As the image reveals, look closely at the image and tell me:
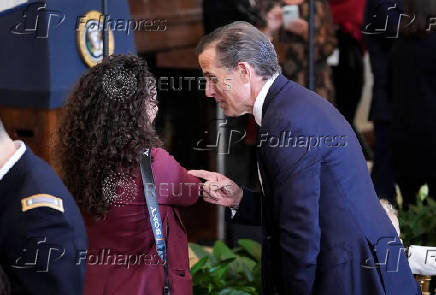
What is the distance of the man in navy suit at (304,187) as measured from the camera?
242 centimetres

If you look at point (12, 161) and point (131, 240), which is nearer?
point (12, 161)

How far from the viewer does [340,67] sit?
6008 mm

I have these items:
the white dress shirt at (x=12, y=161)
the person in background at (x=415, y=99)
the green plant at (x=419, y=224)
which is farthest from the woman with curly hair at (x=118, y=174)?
the person in background at (x=415, y=99)

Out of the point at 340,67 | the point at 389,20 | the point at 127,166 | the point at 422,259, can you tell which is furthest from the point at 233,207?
the point at 340,67

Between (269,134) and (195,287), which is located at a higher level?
(269,134)

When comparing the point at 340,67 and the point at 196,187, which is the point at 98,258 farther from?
the point at 340,67

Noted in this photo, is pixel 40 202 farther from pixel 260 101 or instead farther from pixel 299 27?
pixel 299 27

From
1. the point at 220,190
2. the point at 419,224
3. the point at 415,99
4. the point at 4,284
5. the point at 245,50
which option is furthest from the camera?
the point at 415,99

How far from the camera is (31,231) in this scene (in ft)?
6.46

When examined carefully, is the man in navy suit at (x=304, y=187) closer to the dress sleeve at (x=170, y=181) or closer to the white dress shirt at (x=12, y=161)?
the dress sleeve at (x=170, y=181)

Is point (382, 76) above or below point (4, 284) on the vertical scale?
above

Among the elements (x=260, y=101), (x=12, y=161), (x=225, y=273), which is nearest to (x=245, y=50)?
(x=260, y=101)

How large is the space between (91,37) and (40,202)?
180 cm

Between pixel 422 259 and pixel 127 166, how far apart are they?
1370mm
